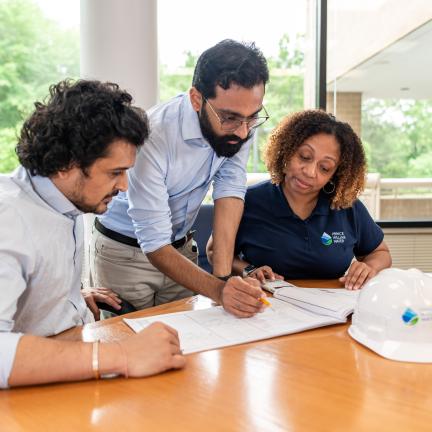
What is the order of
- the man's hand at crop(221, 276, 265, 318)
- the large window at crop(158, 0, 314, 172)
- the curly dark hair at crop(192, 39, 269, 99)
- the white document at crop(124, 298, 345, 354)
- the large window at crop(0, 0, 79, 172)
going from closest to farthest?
the white document at crop(124, 298, 345, 354), the man's hand at crop(221, 276, 265, 318), the curly dark hair at crop(192, 39, 269, 99), the large window at crop(0, 0, 79, 172), the large window at crop(158, 0, 314, 172)

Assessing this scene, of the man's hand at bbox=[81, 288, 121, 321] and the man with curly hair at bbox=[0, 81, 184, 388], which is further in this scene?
the man's hand at bbox=[81, 288, 121, 321]

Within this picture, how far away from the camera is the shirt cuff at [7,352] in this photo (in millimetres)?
977

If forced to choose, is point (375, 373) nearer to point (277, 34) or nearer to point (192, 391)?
point (192, 391)

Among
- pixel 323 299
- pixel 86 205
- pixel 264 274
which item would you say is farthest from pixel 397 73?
pixel 86 205

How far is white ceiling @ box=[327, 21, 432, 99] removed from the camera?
390 cm

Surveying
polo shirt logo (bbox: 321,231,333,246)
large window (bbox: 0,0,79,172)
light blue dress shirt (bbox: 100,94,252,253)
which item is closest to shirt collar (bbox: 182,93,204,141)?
light blue dress shirt (bbox: 100,94,252,253)

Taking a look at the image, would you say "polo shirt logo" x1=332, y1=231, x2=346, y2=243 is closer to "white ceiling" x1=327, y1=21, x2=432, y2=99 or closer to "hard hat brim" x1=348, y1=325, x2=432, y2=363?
"hard hat brim" x1=348, y1=325, x2=432, y2=363

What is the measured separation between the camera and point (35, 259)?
1138 mm

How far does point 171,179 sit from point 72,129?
0.62 metres

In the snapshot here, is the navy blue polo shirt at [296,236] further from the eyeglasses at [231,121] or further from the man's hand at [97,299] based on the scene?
the man's hand at [97,299]

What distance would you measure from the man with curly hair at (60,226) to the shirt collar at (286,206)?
2.76ft

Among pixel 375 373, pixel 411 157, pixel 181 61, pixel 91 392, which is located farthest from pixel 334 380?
pixel 411 157

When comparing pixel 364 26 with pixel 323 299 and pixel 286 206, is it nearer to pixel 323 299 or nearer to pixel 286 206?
pixel 286 206

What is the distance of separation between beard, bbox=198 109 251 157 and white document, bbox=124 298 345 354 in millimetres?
525
